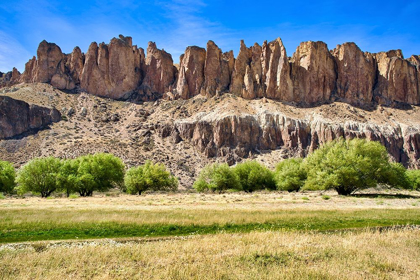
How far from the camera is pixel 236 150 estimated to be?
117m

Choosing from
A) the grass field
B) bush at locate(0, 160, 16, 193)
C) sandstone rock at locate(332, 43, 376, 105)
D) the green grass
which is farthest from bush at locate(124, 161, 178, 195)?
sandstone rock at locate(332, 43, 376, 105)

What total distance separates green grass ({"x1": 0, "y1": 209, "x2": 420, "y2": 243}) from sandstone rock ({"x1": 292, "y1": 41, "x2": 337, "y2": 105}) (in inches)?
4814

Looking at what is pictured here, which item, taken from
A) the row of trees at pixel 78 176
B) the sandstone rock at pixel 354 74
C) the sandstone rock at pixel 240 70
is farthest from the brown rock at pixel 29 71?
the sandstone rock at pixel 354 74

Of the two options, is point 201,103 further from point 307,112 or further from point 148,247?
point 148,247

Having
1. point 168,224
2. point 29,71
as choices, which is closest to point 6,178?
point 168,224

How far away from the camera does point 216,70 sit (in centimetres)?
14450

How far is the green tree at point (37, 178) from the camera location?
2068 inches

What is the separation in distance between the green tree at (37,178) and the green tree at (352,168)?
4439 cm

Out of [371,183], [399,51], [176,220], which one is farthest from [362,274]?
[399,51]

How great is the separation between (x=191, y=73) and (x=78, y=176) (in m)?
101

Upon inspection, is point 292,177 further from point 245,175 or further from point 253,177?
point 245,175

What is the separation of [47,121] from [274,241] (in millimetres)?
128434

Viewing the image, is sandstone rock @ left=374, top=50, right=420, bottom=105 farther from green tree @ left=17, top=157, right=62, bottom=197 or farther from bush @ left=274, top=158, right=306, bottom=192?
green tree @ left=17, top=157, right=62, bottom=197

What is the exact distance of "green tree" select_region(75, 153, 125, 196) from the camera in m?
53.8
